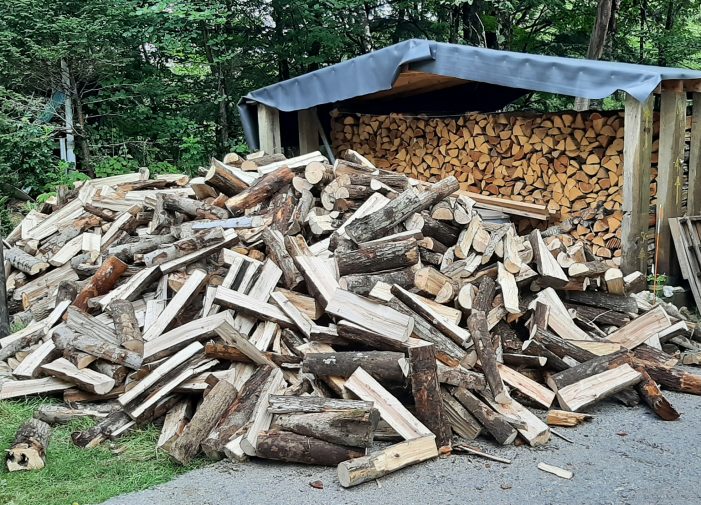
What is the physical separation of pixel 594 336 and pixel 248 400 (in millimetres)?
2921

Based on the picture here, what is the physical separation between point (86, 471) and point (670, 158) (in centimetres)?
595

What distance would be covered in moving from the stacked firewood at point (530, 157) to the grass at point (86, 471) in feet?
17.0

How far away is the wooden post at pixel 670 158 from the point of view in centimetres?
A: 655

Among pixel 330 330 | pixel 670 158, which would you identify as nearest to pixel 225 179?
pixel 330 330

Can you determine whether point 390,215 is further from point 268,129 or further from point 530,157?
point 268,129

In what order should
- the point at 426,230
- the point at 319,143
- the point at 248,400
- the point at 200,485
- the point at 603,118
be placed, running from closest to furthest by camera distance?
the point at 200,485
the point at 248,400
the point at 426,230
the point at 603,118
the point at 319,143

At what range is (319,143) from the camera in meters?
10.1

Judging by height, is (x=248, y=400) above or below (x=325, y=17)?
below

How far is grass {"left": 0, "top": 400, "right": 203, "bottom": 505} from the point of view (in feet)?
11.4

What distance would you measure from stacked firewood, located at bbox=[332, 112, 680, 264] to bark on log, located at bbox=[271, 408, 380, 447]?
14.4ft

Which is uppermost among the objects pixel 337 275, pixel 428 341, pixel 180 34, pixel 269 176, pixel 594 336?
pixel 180 34

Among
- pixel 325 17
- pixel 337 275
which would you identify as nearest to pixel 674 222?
pixel 337 275

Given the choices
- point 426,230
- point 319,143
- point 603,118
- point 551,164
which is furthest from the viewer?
point 319,143

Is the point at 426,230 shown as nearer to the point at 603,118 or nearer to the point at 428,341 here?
the point at 428,341
